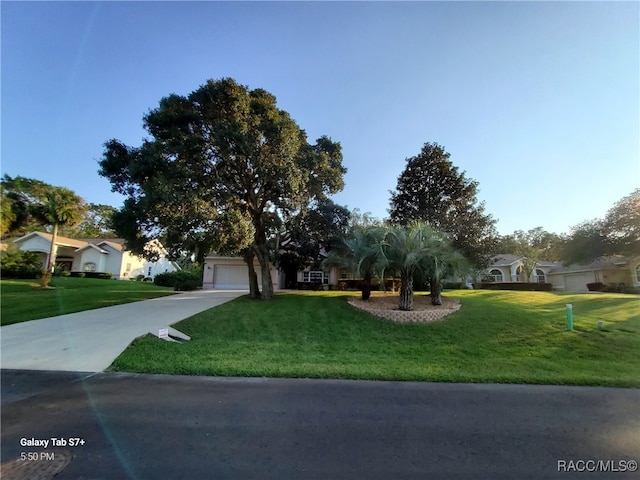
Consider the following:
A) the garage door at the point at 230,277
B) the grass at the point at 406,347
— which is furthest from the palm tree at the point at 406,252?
the garage door at the point at 230,277

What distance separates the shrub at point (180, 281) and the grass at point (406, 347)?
12.6 m

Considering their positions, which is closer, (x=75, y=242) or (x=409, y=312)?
(x=409, y=312)

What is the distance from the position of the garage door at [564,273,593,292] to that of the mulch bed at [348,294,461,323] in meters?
26.2

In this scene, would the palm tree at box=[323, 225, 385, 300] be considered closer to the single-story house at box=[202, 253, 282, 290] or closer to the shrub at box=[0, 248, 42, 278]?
the single-story house at box=[202, 253, 282, 290]

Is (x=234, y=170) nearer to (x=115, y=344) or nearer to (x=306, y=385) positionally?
(x=115, y=344)

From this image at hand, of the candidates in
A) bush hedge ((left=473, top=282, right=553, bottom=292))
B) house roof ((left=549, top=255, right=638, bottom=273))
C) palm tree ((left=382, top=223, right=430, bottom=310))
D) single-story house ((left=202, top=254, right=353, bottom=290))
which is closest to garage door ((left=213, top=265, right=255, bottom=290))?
single-story house ((left=202, top=254, right=353, bottom=290))

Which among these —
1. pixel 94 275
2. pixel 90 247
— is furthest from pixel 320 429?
pixel 90 247

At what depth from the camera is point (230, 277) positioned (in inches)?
1115

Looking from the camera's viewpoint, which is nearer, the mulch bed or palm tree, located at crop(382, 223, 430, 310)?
the mulch bed

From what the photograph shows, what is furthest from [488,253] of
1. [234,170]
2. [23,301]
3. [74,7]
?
[23,301]

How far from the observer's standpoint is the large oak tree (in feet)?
41.9

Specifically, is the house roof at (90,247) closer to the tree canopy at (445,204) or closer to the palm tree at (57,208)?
the palm tree at (57,208)

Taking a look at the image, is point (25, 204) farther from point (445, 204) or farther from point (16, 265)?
point (445, 204)

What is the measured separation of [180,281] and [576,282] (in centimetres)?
3929
